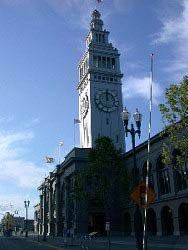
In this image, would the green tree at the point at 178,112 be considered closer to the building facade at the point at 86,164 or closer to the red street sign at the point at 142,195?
the red street sign at the point at 142,195

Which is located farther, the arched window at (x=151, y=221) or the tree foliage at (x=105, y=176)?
the arched window at (x=151, y=221)

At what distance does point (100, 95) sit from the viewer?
91500 millimetres

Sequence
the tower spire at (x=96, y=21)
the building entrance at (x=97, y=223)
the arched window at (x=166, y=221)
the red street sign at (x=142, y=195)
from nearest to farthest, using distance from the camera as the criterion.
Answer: the red street sign at (x=142, y=195), the arched window at (x=166, y=221), the building entrance at (x=97, y=223), the tower spire at (x=96, y=21)

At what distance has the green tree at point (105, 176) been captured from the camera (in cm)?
5135

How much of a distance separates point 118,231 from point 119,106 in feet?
103

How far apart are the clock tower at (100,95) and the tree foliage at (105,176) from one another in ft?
→ 109

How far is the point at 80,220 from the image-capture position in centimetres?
7294

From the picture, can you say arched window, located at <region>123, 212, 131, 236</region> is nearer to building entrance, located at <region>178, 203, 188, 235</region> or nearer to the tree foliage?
the tree foliage

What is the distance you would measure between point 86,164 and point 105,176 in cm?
2647

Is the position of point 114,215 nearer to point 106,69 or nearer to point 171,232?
point 171,232

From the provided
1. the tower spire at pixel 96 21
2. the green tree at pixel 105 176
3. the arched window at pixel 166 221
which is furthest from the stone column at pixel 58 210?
the tower spire at pixel 96 21

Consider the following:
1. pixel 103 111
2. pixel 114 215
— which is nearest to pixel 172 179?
pixel 114 215

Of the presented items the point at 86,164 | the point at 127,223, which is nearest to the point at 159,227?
the point at 127,223

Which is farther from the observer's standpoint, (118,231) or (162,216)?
(118,231)
